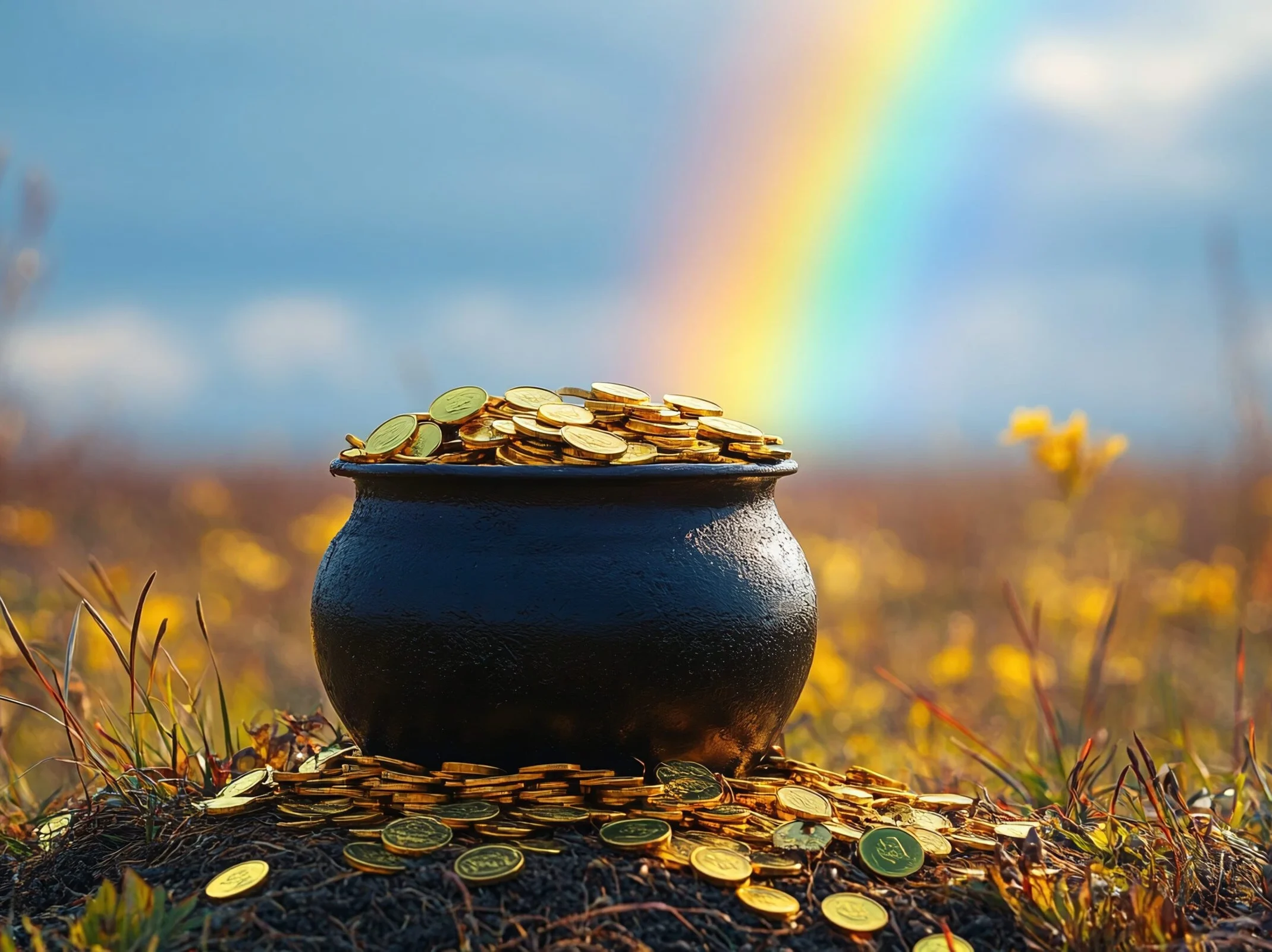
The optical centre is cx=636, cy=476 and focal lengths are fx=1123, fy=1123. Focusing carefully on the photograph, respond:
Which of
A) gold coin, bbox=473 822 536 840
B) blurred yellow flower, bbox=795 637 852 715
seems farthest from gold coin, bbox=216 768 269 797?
blurred yellow flower, bbox=795 637 852 715

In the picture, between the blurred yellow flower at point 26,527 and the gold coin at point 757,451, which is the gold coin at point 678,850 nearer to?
the gold coin at point 757,451

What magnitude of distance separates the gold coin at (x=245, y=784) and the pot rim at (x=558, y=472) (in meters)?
0.88

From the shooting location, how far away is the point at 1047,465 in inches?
169

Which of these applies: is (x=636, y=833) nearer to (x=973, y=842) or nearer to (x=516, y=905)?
(x=516, y=905)

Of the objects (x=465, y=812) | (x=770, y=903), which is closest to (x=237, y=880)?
(x=465, y=812)

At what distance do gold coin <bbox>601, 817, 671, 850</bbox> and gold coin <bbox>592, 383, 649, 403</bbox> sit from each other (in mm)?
1165

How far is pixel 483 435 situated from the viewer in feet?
10.3

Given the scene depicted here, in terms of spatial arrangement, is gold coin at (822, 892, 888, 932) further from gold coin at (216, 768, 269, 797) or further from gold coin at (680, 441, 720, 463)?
gold coin at (216, 768, 269, 797)

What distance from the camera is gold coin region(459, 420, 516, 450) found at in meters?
3.02

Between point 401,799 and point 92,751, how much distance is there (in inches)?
46.5

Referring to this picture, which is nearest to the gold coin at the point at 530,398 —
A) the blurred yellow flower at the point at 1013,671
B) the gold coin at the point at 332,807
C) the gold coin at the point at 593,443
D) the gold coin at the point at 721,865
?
the gold coin at the point at 593,443

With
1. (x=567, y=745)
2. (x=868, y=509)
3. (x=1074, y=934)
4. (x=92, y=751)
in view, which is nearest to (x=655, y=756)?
(x=567, y=745)

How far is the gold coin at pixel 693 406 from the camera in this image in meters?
3.31

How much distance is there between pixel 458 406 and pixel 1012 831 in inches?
75.9
